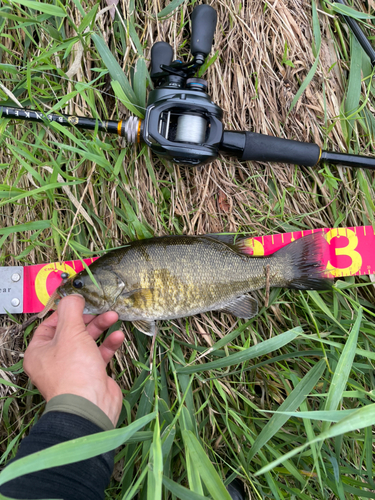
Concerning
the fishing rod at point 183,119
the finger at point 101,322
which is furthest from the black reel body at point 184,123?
the finger at point 101,322

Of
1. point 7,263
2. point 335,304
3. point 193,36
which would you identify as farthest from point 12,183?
point 335,304

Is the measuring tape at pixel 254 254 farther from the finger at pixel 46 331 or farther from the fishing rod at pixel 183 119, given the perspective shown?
the fishing rod at pixel 183 119

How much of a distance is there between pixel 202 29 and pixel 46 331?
2.18 metres

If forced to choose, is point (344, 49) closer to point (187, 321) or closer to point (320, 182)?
point (320, 182)

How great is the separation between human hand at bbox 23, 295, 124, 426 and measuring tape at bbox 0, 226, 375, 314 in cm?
46

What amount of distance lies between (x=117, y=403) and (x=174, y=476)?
87 centimetres

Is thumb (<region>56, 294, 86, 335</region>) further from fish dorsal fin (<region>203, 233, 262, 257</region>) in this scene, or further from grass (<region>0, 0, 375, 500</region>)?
→ fish dorsal fin (<region>203, 233, 262, 257</region>)

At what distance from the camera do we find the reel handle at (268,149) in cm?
219

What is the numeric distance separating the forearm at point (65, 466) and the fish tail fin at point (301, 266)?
4.76 feet

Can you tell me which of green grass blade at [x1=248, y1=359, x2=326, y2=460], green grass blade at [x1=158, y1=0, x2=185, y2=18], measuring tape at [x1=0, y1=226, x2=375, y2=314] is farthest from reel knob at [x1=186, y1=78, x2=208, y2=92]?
green grass blade at [x1=248, y1=359, x2=326, y2=460]

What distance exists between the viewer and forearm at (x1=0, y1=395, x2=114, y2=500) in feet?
4.32

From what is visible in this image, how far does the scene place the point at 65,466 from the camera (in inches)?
55.2

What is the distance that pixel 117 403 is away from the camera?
5.83 feet

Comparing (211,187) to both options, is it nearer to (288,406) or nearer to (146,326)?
(146,326)
